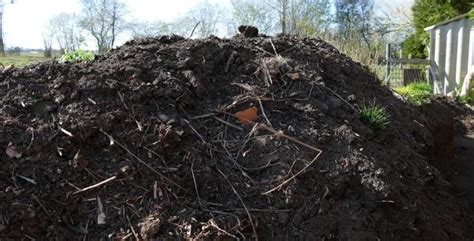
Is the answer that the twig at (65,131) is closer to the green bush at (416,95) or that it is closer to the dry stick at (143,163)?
the dry stick at (143,163)

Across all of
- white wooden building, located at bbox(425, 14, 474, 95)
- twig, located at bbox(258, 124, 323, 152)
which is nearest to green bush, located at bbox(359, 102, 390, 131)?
twig, located at bbox(258, 124, 323, 152)

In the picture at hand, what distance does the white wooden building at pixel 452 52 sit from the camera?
9.95 metres

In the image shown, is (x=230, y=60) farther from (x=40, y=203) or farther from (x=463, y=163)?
(x=463, y=163)

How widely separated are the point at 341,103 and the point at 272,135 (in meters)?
0.64

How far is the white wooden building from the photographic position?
32.6ft

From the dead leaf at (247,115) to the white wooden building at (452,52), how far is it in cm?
813

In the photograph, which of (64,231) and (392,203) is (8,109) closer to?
(64,231)

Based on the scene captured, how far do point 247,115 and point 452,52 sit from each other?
8.94m

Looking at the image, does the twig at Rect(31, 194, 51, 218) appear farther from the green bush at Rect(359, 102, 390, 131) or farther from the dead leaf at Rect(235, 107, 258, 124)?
the green bush at Rect(359, 102, 390, 131)

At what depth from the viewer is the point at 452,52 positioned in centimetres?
1030

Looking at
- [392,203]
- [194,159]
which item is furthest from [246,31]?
[392,203]

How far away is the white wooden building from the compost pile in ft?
25.5

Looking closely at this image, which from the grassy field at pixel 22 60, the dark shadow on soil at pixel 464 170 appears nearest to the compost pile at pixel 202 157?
the dark shadow on soil at pixel 464 170

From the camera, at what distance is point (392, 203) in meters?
2.44
